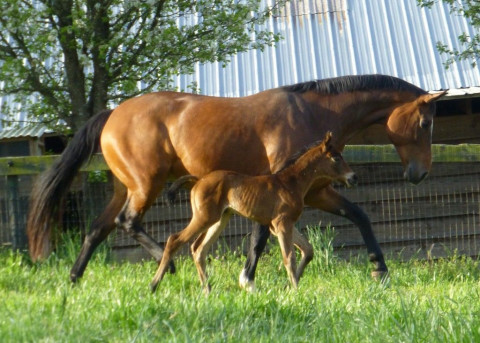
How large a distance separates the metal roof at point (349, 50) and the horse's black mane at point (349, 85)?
227 inches

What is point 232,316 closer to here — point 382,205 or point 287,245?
point 287,245

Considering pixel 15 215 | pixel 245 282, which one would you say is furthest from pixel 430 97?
pixel 15 215

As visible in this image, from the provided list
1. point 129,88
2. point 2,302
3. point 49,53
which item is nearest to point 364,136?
point 129,88

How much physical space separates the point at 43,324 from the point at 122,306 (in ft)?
1.67

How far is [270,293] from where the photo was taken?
17.9ft

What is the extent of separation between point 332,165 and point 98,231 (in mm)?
2294

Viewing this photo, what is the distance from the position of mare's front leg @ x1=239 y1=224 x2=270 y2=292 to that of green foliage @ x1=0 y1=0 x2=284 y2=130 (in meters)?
2.68

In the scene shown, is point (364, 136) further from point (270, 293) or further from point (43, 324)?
point (43, 324)

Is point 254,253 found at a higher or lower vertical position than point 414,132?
lower

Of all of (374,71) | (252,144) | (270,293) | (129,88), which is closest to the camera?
(270,293)

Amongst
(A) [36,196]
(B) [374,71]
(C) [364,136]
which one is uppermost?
(B) [374,71]

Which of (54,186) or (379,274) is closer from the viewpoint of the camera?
(379,274)

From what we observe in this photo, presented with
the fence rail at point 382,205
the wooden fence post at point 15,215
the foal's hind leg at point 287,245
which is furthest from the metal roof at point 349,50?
the foal's hind leg at point 287,245

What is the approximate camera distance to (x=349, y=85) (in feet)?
25.8
